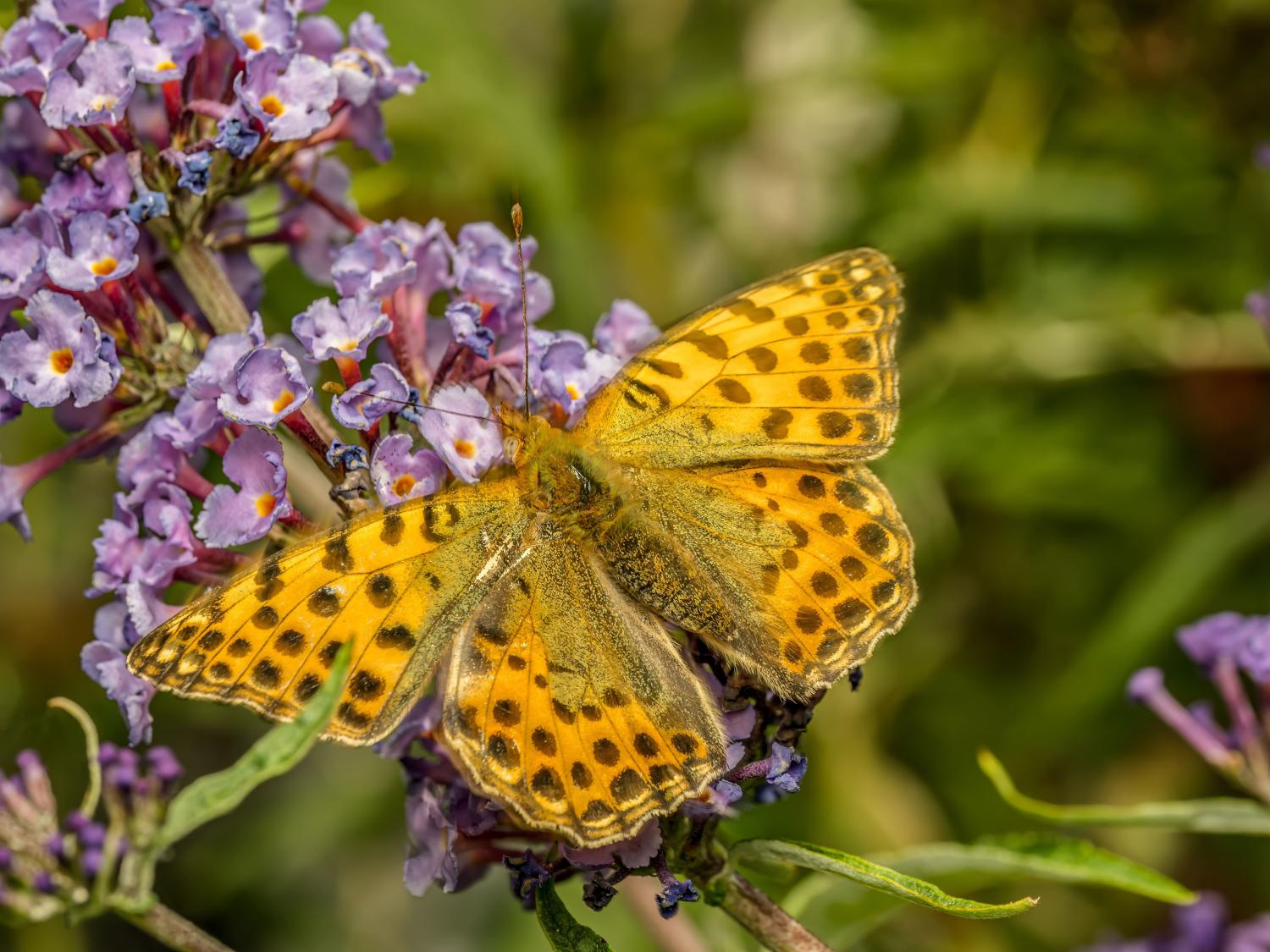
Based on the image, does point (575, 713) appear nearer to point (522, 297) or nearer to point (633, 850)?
point (633, 850)

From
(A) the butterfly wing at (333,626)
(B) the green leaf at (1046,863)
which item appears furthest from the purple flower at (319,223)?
(B) the green leaf at (1046,863)

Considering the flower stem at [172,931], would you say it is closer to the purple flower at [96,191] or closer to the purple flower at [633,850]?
the purple flower at [633,850]

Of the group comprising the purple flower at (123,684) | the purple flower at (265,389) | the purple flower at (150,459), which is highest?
the purple flower at (265,389)

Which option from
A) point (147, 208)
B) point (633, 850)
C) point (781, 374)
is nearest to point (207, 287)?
point (147, 208)

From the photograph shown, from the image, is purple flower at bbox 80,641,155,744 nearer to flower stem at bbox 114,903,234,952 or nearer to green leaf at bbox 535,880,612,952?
flower stem at bbox 114,903,234,952

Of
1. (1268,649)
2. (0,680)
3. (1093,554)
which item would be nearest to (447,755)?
(1268,649)
